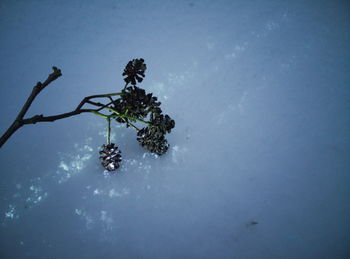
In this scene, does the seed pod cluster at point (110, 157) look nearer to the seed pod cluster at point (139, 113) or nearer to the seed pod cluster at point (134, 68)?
the seed pod cluster at point (139, 113)

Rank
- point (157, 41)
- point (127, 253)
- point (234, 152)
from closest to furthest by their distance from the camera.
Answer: point (127, 253), point (234, 152), point (157, 41)

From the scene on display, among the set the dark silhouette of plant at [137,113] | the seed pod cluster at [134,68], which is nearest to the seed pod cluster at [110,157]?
the dark silhouette of plant at [137,113]

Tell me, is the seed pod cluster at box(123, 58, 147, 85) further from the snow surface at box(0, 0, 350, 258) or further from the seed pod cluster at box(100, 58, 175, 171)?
the snow surface at box(0, 0, 350, 258)

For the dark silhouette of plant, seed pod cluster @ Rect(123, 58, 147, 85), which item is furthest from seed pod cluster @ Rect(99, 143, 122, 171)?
seed pod cluster @ Rect(123, 58, 147, 85)

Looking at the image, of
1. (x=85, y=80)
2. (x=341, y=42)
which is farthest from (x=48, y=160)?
(x=341, y=42)

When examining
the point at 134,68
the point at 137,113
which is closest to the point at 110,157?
the point at 137,113

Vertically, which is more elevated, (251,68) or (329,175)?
(251,68)

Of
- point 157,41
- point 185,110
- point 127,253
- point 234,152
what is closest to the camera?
point 127,253

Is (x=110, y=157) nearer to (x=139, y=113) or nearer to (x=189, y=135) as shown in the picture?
(x=139, y=113)

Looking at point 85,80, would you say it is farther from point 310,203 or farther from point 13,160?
point 310,203
